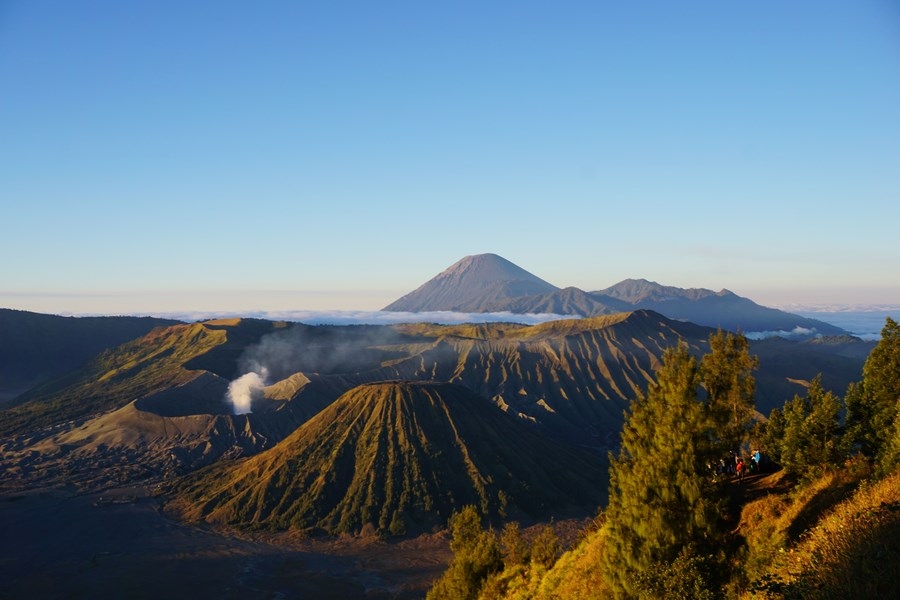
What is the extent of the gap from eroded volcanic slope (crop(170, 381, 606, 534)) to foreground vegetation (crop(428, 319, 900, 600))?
73.4 metres

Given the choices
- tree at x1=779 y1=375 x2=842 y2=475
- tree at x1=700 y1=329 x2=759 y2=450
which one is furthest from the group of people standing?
tree at x1=779 y1=375 x2=842 y2=475

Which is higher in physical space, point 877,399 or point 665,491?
point 877,399

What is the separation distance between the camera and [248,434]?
16250 cm

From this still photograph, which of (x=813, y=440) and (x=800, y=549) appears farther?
(x=813, y=440)

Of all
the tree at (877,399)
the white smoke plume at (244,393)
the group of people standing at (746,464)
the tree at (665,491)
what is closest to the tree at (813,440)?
the tree at (877,399)

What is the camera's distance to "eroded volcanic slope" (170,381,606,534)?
11081 cm

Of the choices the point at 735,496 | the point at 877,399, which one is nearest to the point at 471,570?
the point at 735,496

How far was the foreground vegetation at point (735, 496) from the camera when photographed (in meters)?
21.3

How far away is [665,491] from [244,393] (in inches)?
6741

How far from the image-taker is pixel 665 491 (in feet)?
99.5

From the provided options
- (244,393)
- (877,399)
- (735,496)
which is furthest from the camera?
(244,393)

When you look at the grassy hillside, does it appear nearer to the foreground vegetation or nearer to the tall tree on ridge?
the foreground vegetation

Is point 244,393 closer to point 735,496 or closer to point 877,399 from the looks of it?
point 735,496

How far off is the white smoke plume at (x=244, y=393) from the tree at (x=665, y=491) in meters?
159
